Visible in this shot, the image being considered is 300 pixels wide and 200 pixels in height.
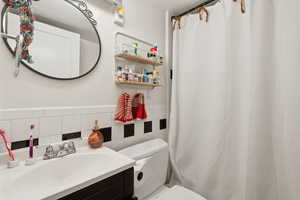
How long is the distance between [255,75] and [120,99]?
3.32 ft

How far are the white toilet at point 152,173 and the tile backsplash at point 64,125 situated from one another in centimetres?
14

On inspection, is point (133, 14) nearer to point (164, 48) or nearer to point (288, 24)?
point (164, 48)

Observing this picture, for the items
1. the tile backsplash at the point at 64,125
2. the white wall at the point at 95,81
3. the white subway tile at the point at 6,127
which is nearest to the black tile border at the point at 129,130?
the tile backsplash at the point at 64,125

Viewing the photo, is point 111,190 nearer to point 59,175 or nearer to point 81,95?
point 59,175

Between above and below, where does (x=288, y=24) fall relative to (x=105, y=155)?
Answer: above

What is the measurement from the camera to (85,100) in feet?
3.19

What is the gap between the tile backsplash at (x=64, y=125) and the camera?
73cm

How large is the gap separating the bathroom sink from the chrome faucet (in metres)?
0.04

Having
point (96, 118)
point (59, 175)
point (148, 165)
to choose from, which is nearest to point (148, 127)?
point (148, 165)

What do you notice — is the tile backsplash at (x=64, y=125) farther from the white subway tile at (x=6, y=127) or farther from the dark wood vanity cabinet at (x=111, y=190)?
the dark wood vanity cabinet at (x=111, y=190)

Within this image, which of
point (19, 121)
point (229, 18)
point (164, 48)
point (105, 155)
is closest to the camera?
point (19, 121)

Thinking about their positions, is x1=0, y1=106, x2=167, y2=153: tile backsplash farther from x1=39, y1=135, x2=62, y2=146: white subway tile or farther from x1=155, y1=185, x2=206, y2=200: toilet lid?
x1=155, y1=185, x2=206, y2=200: toilet lid

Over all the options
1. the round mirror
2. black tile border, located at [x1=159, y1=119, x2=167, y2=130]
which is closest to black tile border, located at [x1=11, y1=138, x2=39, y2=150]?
the round mirror

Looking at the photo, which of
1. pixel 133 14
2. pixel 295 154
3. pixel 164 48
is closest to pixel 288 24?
pixel 295 154
